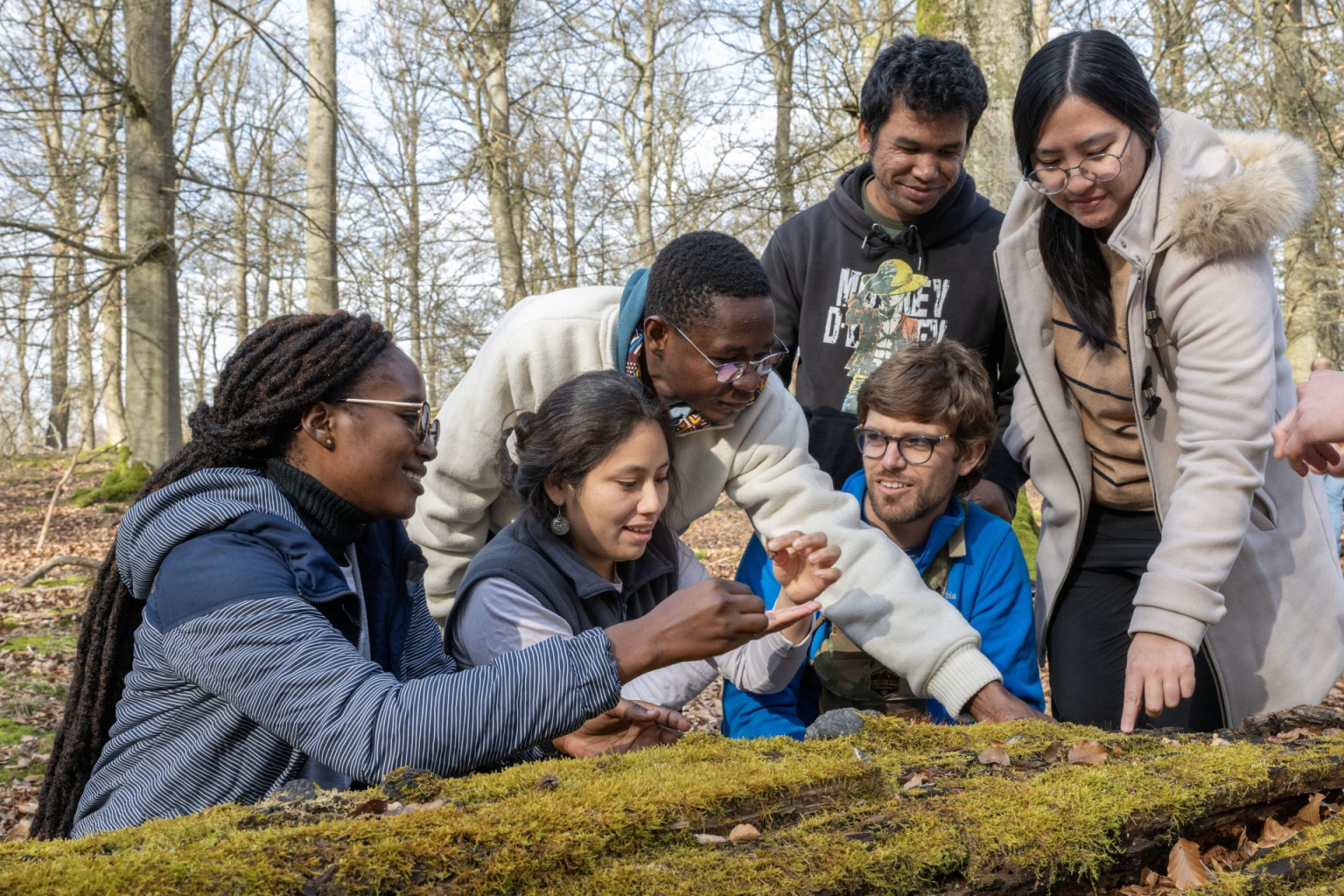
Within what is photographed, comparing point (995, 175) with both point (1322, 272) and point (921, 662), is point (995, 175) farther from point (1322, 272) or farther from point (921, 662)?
point (1322, 272)

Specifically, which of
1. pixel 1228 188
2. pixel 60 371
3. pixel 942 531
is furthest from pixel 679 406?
pixel 60 371

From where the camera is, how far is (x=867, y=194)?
3.95m

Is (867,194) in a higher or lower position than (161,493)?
higher

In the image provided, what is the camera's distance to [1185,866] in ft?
5.85

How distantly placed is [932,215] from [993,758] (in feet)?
7.59

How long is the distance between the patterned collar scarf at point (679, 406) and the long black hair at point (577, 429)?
0.06 meters

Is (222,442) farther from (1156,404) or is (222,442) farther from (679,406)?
(1156,404)

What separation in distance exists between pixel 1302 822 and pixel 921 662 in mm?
1068

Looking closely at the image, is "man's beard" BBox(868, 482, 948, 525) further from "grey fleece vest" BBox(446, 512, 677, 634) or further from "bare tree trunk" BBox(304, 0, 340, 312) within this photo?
"bare tree trunk" BBox(304, 0, 340, 312)

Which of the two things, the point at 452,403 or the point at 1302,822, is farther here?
the point at 452,403

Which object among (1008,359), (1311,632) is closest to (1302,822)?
(1311,632)

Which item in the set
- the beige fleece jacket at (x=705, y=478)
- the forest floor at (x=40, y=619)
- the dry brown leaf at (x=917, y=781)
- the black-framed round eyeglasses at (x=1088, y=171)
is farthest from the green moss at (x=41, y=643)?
the black-framed round eyeglasses at (x=1088, y=171)

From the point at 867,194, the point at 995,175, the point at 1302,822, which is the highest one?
the point at 995,175

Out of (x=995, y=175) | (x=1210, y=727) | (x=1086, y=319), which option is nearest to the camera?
(x=1086, y=319)
